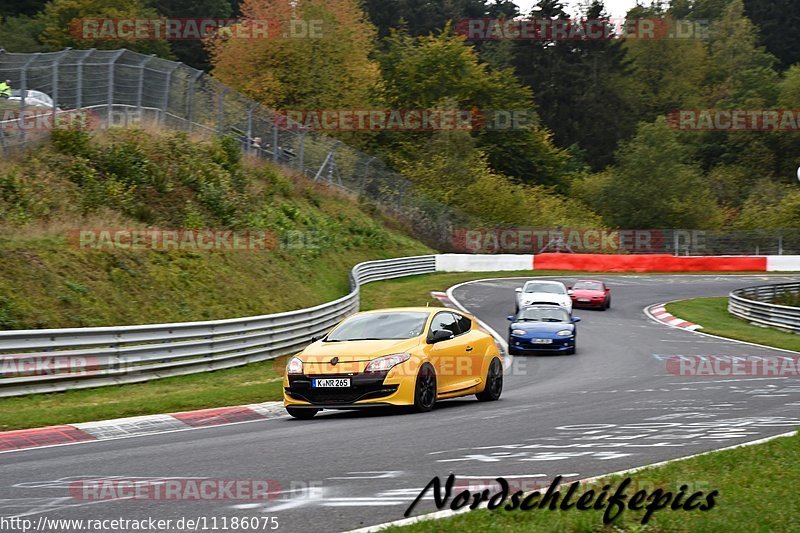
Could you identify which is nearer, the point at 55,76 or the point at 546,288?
the point at 55,76

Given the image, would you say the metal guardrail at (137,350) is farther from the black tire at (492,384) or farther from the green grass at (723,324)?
the green grass at (723,324)

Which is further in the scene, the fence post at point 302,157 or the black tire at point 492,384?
the fence post at point 302,157

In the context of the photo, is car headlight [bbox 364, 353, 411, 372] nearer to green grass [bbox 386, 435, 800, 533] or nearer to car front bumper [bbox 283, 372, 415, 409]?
car front bumper [bbox 283, 372, 415, 409]

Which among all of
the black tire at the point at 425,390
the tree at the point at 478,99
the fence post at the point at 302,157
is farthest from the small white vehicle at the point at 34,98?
the tree at the point at 478,99

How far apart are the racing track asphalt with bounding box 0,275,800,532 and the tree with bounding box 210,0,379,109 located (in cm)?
5716

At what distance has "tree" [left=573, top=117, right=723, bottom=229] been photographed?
247 ft

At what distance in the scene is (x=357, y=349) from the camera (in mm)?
13781

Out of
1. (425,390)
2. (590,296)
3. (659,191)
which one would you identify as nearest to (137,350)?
(425,390)

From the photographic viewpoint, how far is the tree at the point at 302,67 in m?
73.6

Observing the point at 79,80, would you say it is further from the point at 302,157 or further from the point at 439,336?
the point at 439,336

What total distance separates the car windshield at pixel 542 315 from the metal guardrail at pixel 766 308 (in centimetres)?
1086

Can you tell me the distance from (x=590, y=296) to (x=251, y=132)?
48.6 ft

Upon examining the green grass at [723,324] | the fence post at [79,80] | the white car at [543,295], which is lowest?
the green grass at [723,324]

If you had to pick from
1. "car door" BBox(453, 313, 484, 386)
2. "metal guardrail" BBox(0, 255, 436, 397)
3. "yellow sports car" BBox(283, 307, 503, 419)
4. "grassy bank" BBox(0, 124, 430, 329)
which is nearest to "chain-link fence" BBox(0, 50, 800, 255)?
"grassy bank" BBox(0, 124, 430, 329)
